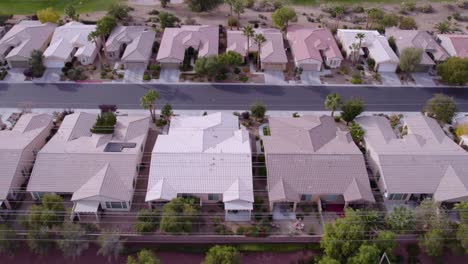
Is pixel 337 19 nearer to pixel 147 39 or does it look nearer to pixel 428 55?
pixel 428 55

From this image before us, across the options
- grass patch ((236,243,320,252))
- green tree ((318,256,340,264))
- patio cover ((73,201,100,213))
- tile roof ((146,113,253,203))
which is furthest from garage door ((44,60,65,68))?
green tree ((318,256,340,264))

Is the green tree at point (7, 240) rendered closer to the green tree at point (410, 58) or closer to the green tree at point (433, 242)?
the green tree at point (433, 242)

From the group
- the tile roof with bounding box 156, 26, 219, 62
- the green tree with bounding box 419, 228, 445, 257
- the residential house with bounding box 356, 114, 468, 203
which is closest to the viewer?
the green tree with bounding box 419, 228, 445, 257

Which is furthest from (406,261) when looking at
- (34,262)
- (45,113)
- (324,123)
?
(45,113)

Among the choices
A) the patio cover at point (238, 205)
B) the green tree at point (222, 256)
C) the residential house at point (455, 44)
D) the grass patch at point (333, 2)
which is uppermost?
the residential house at point (455, 44)

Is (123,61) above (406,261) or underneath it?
above

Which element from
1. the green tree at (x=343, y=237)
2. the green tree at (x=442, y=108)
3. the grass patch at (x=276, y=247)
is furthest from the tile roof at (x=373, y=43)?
the grass patch at (x=276, y=247)

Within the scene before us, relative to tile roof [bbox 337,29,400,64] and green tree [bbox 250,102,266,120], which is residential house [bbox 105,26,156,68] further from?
tile roof [bbox 337,29,400,64]
